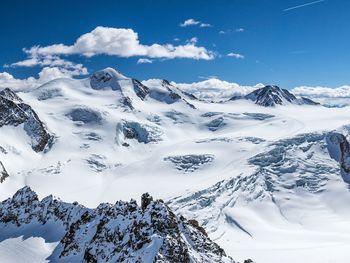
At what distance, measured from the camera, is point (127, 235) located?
5009 cm

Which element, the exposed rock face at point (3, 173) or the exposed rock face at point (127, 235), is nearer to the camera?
the exposed rock face at point (127, 235)

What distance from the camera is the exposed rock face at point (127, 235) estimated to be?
146ft

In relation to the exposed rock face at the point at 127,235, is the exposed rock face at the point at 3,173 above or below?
above

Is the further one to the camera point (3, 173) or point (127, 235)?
point (3, 173)

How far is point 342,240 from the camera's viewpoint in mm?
147000

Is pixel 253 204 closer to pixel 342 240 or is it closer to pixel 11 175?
pixel 342 240

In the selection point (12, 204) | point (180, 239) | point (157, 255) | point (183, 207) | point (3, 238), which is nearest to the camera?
point (157, 255)

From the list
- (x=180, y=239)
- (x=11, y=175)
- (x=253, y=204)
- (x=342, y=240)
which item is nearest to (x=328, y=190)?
(x=253, y=204)

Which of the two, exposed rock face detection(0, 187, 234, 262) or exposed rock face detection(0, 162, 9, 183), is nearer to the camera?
exposed rock face detection(0, 187, 234, 262)

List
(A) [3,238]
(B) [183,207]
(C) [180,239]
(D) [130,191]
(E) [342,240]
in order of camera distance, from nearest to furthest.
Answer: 1. (C) [180,239]
2. (A) [3,238]
3. (E) [342,240]
4. (B) [183,207]
5. (D) [130,191]

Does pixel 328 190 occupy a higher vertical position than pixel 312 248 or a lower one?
higher

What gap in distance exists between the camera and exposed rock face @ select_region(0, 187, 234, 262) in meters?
44.6

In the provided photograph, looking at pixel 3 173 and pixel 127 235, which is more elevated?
pixel 3 173

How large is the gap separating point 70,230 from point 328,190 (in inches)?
6082
